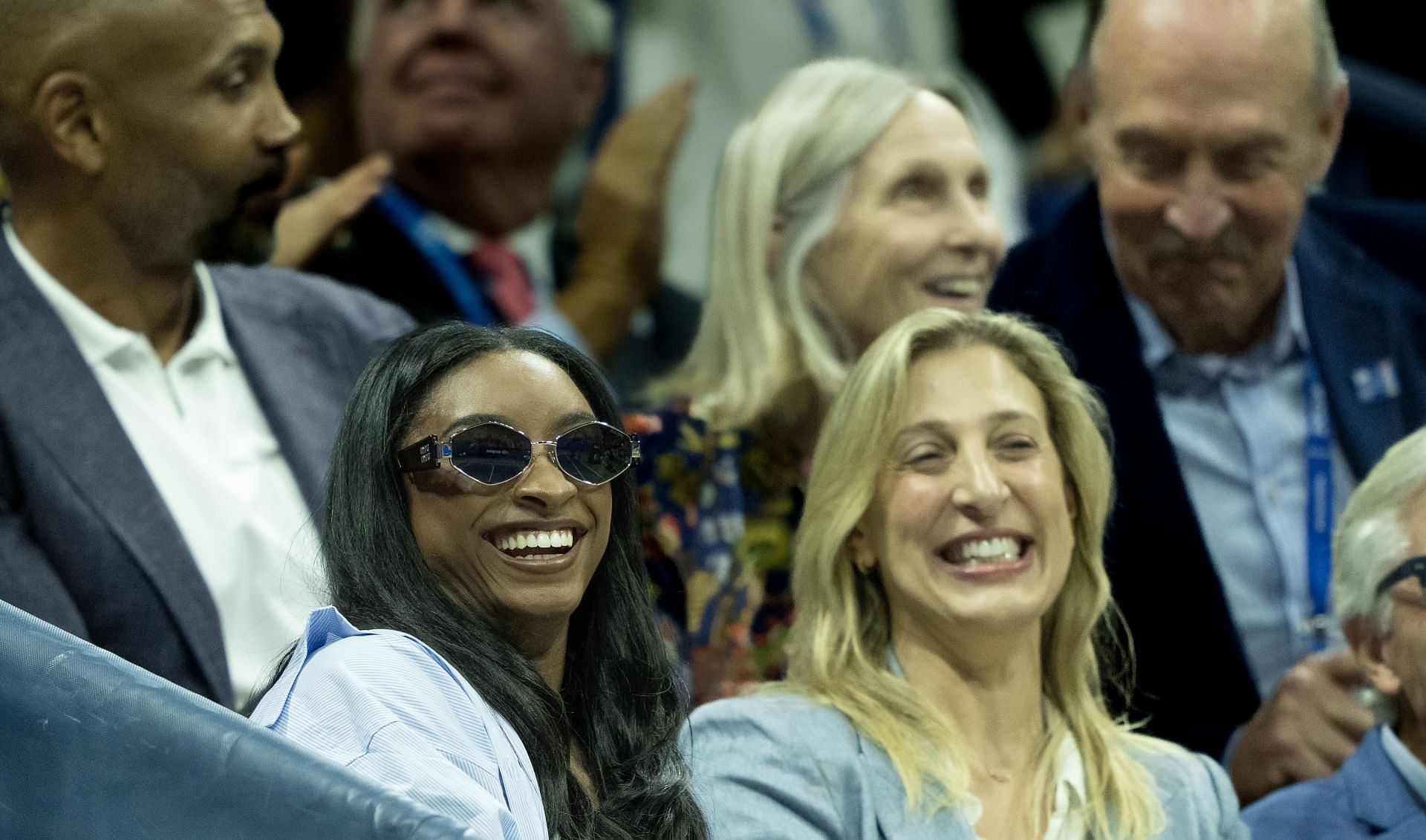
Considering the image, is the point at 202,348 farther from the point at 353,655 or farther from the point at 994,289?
the point at 994,289

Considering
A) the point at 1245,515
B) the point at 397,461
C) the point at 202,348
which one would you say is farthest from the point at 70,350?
the point at 1245,515

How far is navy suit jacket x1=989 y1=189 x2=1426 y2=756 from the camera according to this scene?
321 cm

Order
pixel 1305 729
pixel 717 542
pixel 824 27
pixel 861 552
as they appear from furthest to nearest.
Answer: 1. pixel 824 27
2. pixel 717 542
3. pixel 1305 729
4. pixel 861 552

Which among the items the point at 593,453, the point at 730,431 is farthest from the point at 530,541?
the point at 730,431

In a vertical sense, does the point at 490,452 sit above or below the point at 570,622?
above

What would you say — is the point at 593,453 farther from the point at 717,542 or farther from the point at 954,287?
the point at 954,287

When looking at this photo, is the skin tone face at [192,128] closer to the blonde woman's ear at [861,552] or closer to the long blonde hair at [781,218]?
the long blonde hair at [781,218]

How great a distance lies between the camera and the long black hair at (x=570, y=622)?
216 cm

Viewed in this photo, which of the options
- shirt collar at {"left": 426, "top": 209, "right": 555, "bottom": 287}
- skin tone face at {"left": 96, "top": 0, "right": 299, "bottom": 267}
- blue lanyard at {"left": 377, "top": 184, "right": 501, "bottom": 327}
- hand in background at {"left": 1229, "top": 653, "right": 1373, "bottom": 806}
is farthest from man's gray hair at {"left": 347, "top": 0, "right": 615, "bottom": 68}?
hand in background at {"left": 1229, "top": 653, "right": 1373, "bottom": 806}

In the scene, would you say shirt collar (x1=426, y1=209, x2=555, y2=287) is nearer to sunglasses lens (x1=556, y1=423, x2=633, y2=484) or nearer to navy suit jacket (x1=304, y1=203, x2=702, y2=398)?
navy suit jacket (x1=304, y1=203, x2=702, y2=398)

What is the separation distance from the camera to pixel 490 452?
7.27ft

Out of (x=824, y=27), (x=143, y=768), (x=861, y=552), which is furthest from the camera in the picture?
(x=824, y=27)

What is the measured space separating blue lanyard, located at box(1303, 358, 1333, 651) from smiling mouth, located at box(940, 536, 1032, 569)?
2.51ft

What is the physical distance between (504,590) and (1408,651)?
4.19ft
